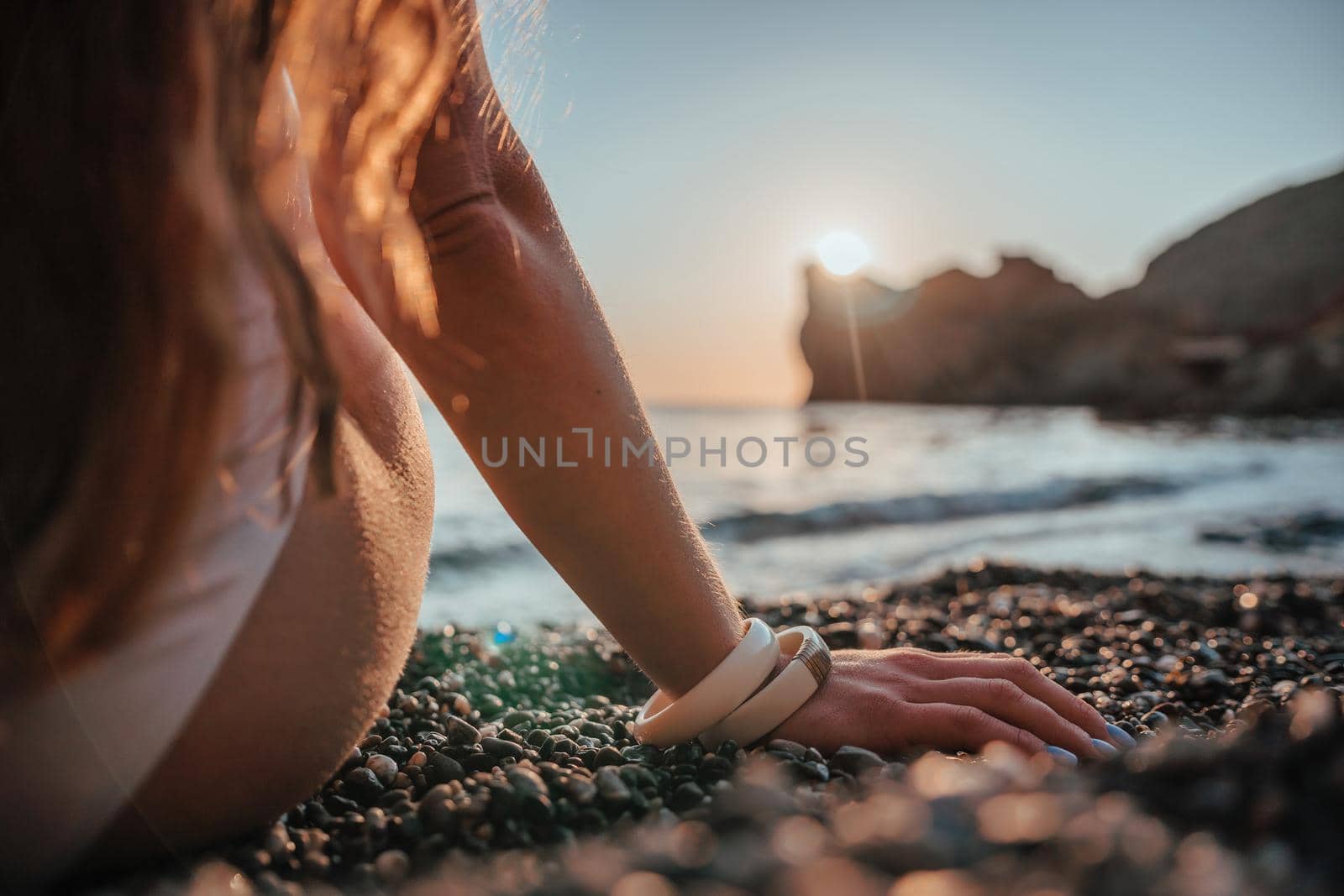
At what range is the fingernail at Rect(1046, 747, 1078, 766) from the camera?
1.42 m

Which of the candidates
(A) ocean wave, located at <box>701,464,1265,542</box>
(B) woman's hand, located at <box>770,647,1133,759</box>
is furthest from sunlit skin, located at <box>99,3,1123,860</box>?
(A) ocean wave, located at <box>701,464,1265,542</box>

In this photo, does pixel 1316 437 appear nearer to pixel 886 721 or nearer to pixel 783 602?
pixel 783 602

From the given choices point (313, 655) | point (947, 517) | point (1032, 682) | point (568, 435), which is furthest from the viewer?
point (947, 517)

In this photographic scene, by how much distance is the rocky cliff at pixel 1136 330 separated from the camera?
129 ft

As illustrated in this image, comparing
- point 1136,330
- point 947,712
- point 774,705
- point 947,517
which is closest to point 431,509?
point 774,705

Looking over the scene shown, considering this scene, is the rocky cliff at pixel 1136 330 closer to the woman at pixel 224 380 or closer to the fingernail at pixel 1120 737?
the fingernail at pixel 1120 737

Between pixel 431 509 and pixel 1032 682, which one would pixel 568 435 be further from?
pixel 1032 682

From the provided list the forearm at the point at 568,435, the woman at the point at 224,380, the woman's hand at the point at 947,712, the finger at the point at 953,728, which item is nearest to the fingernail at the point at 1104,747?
the woman's hand at the point at 947,712

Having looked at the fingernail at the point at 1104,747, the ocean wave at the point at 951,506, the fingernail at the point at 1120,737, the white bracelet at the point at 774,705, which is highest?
the white bracelet at the point at 774,705

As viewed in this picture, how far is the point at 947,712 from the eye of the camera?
60.0 inches

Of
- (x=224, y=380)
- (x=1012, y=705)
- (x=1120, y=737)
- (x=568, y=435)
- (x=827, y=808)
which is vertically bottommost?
(x=1120, y=737)

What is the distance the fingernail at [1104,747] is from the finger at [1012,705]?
0.01 meters

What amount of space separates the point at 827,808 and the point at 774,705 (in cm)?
45

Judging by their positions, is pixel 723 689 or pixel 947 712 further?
pixel 947 712
